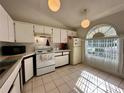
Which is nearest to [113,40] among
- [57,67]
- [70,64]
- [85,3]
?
[85,3]

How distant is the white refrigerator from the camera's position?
4.18 meters

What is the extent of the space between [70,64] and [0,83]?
155 inches

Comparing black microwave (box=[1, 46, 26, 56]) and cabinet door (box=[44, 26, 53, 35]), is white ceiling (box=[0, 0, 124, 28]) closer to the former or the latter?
cabinet door (box=[44, 26, 53, 35])

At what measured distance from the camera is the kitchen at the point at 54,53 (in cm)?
209

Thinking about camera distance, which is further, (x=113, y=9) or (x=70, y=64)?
(x=70, y=64)

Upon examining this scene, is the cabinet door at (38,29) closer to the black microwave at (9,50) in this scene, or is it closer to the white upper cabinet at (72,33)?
the black microwave at (9,50)

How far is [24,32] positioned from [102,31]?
3.40 m

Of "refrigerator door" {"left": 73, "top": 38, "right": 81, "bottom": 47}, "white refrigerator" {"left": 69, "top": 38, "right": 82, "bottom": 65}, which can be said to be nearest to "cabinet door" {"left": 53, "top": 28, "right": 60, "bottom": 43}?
"white refrigerator" {"left": 69, "top": 38, "right": 82, "bottom": 65}

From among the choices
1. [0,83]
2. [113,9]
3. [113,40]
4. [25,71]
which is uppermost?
[113,9]

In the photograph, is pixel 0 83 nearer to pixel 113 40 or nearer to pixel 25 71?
pixel 25 71

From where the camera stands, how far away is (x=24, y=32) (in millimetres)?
2834

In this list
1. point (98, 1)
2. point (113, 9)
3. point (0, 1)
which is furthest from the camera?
point (113, 9)

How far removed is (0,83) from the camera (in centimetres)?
67

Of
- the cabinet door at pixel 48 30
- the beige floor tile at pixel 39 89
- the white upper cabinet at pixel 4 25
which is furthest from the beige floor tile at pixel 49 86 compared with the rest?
the cabinet door at pixel 48 30
